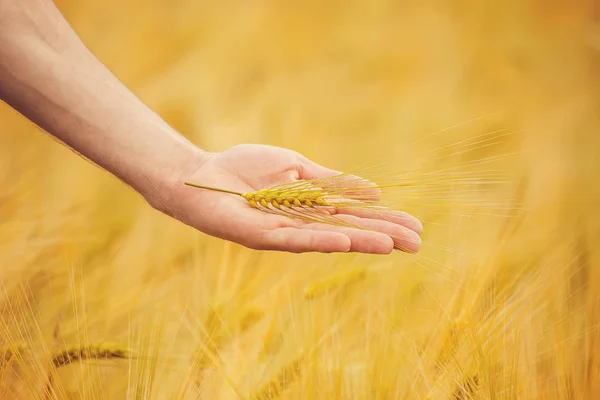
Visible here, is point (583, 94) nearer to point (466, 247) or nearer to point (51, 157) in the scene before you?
point (466, 247)

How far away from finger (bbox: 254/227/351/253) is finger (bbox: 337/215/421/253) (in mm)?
69

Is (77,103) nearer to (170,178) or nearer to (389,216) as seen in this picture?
(170,178)

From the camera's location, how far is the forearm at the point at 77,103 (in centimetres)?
96

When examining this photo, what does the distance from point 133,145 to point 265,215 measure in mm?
257

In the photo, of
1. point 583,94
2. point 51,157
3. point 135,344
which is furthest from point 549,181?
point 51,157

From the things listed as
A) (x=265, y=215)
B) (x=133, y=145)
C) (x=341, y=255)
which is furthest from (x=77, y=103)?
(x=341, y=255)

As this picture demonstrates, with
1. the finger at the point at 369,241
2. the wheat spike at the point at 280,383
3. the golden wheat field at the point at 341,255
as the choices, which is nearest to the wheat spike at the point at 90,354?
the golden wheat field at the point at 341,255

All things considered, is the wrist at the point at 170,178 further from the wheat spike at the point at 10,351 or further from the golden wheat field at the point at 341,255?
the wheat spike at the point at 10,351

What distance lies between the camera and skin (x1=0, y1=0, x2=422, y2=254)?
37.3 inches

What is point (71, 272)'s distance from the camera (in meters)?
1.05

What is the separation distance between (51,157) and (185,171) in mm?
278

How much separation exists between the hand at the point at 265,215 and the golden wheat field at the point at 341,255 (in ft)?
0.33

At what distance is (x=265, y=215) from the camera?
3.07 feet

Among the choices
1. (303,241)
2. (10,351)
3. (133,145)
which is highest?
(133,145)
